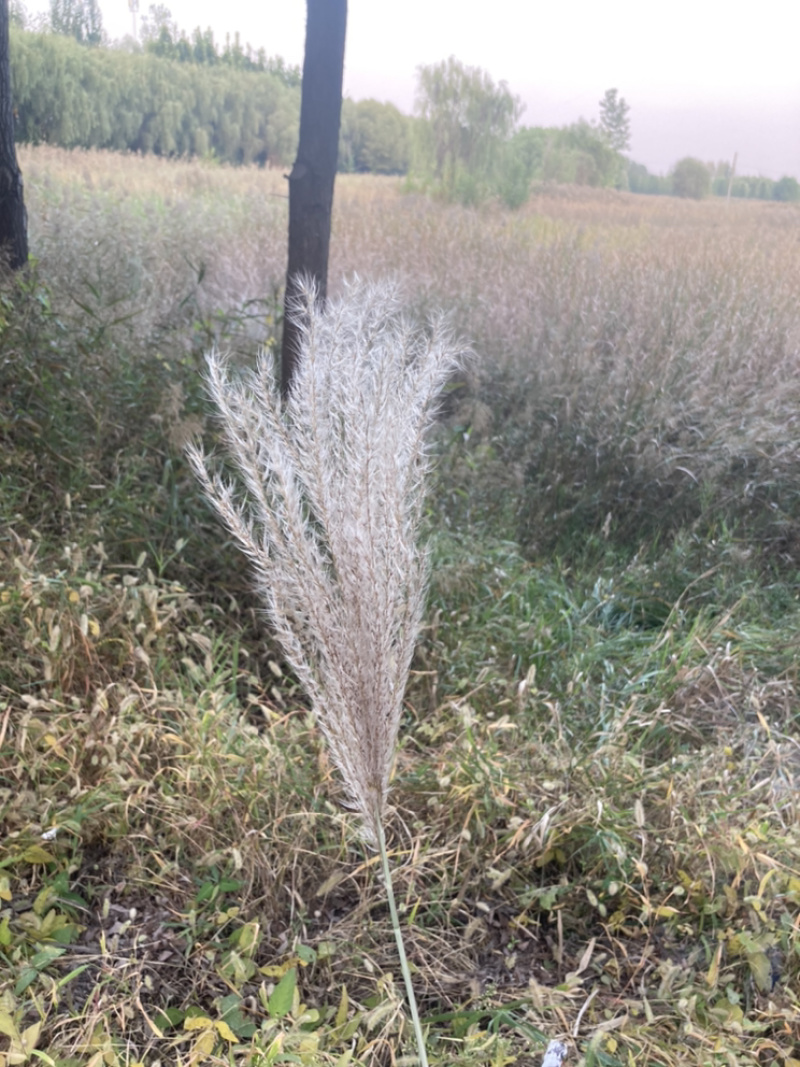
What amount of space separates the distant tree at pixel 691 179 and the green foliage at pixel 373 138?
162 cm

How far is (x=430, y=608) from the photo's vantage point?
7.75 ft

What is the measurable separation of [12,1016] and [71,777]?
540mm

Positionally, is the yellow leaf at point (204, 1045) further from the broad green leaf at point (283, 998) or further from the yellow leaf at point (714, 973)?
the yellow leaf at point (714, 973)

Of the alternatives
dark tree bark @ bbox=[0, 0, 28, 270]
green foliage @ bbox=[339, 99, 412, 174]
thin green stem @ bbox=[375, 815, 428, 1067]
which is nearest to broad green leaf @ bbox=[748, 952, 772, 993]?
thin green stem @ bbox=[375, 815, 428, 1067]

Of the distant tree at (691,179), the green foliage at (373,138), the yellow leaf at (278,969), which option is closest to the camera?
the yellow leaf at (278,969)

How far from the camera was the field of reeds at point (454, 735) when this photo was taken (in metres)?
1.37

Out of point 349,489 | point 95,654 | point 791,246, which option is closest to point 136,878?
point 95,654

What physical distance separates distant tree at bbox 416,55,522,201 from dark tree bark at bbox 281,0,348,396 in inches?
66.3

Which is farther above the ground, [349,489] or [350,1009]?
[349,489]

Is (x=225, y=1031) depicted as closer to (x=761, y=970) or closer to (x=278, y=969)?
(x=278, y=969)

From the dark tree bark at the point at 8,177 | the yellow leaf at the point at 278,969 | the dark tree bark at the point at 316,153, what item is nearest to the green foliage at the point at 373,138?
the dark tree bark at the point at 8,177

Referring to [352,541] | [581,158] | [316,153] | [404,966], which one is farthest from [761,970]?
[581,158]

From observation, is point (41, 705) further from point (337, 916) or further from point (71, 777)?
point (337, 916)

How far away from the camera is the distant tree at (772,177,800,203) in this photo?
438 centimetres
